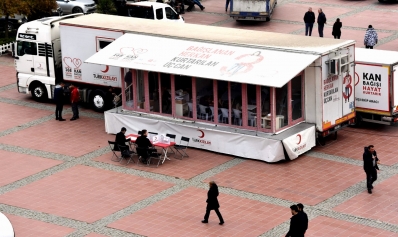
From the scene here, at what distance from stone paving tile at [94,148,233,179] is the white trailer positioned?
636 inches

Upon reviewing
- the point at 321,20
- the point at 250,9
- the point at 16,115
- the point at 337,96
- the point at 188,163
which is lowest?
the point at 188,163

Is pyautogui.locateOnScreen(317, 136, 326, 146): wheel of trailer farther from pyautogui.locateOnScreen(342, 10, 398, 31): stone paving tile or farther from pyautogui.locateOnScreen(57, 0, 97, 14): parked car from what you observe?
pyautogui.locateOnScreen(57, 0, 97, 14): parked car

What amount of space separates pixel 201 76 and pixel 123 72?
12.6 feet

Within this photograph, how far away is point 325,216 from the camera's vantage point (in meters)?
23.4

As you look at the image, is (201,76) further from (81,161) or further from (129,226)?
(129,226)

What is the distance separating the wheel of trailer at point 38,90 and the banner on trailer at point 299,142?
1113 cm

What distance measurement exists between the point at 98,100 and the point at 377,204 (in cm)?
1245

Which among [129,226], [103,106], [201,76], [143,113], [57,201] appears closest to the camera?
[129,226]

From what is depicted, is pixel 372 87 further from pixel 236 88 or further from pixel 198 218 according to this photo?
pixel 198 218

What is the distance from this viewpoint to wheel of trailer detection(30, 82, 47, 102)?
113ft

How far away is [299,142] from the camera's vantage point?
27.7 m

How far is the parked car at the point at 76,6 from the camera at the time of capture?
47.3 m

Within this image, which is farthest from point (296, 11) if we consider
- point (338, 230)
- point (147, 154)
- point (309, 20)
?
point (338, 230)

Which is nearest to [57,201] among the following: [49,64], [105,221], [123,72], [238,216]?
[105,221]
